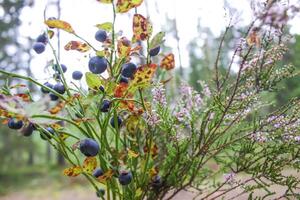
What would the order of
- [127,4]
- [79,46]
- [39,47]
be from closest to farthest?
[127,4] < [79,46] < [39,47]

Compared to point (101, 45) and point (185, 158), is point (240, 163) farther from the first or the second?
point (101, 45)

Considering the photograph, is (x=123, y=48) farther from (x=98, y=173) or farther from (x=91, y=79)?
(x=98, y=173)

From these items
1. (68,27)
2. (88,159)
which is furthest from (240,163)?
(68,27)

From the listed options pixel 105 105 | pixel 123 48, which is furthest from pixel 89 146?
A: pixel 123 48

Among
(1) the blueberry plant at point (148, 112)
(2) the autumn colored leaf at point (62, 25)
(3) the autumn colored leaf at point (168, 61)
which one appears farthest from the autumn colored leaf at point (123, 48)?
(3) the autumn colored leaf at point (168, 61)

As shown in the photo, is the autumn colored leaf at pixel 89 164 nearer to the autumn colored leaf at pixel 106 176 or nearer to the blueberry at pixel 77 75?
the autumn colored leaf at pixel 106 176

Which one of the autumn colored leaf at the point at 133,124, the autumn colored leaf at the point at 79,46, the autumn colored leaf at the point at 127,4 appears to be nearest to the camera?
the autumn colored leaf at the point at 127,4
